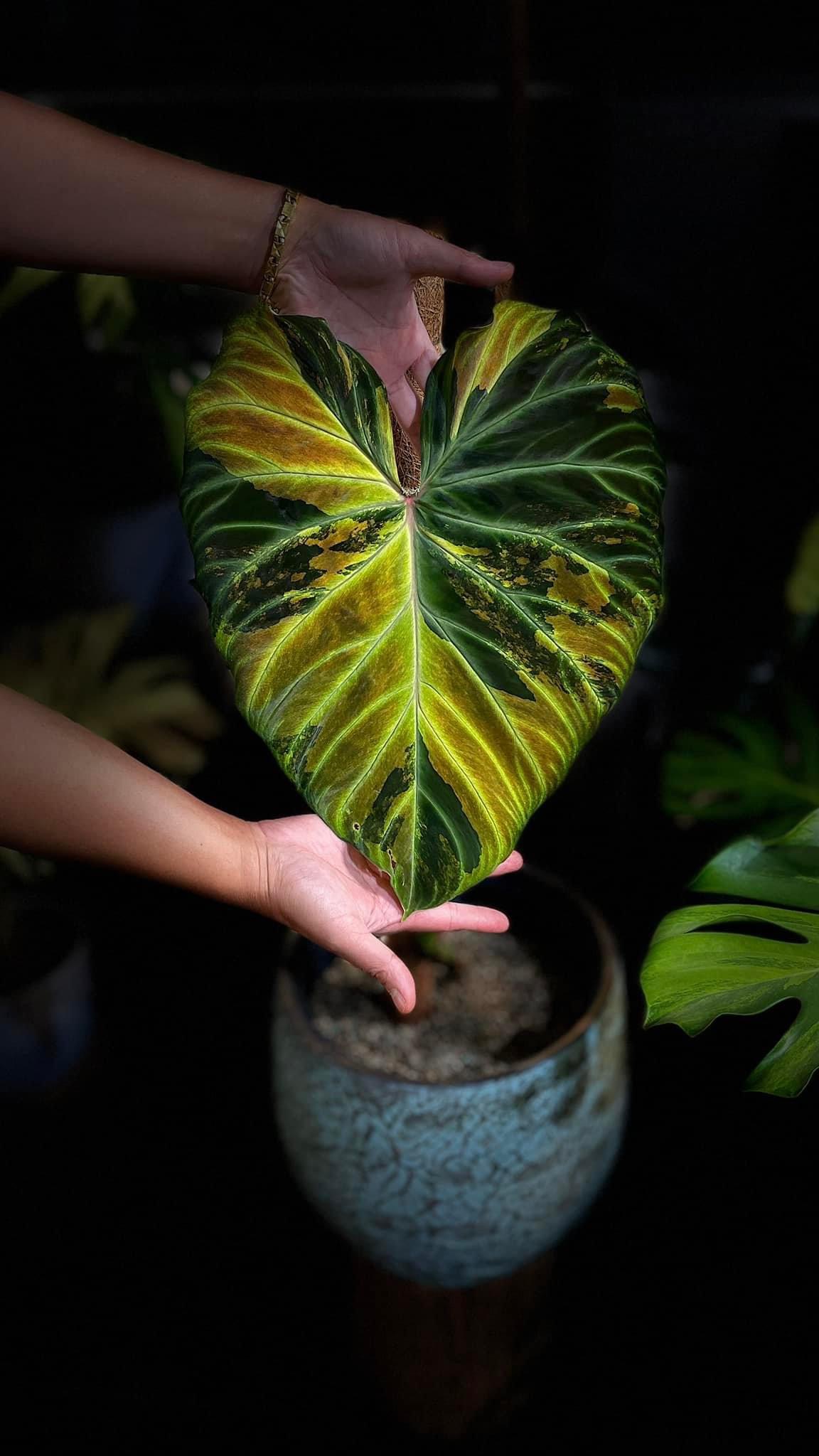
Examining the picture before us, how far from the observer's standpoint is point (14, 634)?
1.30 m

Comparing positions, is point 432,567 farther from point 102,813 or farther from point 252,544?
point 102,813

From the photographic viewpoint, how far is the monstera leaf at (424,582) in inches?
22.1

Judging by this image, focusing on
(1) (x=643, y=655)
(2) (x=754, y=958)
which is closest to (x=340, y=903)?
(2) (x=754, y=958)

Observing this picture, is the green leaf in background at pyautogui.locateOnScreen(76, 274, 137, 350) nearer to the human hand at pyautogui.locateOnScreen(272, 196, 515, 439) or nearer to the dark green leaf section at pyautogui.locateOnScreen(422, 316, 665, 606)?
the human hand at pyautogui.locateOnScreen(272, 196, 515, 439)

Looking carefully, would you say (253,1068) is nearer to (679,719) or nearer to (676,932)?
(679,719)

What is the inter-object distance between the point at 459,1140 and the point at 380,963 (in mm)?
218

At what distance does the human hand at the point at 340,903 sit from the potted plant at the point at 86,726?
20.0 inches

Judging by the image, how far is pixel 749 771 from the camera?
1021 mm

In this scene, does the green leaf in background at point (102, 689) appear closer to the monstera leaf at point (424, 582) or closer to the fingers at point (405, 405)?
the fingers at point (405, 405)

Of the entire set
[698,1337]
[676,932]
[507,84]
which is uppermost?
[507,84]

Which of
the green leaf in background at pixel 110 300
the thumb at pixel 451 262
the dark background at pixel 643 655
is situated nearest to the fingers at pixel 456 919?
the thumb at pixel 451 262

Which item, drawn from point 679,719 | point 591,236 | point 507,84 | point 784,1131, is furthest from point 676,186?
point 784,1131

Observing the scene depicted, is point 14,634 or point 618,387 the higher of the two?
point 618,387

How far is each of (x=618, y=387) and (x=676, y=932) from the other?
0.34 m
